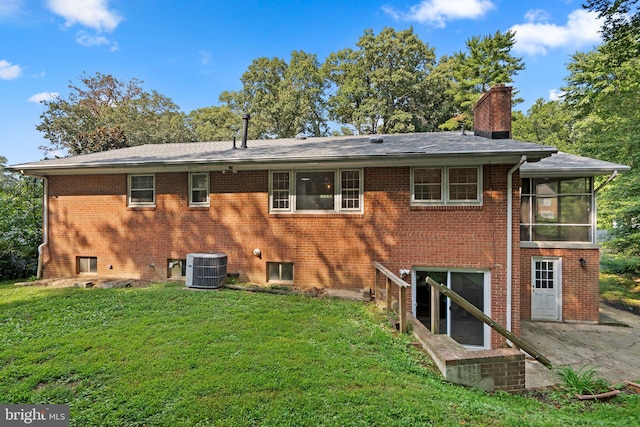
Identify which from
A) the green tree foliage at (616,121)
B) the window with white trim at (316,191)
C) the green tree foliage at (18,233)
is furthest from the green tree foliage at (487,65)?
the green tree foliage at (18,233)

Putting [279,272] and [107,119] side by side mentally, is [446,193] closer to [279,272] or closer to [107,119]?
[279,272]

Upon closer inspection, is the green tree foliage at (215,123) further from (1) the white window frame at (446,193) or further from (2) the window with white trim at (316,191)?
(1) the white window frame at (446,193)

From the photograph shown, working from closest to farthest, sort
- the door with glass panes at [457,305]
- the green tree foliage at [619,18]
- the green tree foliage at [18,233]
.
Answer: the door with glass panes at [457,305]
the green tree foliage at [619,18]
the green tree foliage at [18,233]

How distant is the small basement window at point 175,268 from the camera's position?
8.62 m

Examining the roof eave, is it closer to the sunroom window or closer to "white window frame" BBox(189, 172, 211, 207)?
"white window frame" BBox(189, 172, 211, 207)

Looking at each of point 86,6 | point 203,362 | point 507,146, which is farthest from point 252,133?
point 203,362

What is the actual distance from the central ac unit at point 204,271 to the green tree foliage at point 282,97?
1946cm

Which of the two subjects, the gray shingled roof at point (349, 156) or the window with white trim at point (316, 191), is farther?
the window with white trim at point (316, 191)

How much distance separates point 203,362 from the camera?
383 cm

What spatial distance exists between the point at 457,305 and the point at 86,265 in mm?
10937

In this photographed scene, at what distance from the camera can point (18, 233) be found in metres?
10.2

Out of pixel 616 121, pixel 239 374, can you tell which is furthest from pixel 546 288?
pixel 616 121

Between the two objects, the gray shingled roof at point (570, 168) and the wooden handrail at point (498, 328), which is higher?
the gray shingled roof at point (570, 168)

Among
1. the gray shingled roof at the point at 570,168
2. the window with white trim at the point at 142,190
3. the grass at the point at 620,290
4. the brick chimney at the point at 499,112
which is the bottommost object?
the grass at the point at 620,290
